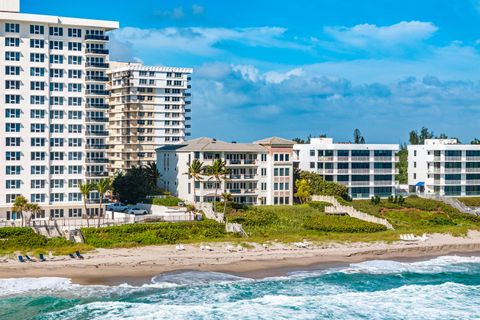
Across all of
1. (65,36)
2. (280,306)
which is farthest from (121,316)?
(65,36)

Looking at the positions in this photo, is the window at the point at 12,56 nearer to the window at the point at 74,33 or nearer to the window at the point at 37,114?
the window at the point at 37,114

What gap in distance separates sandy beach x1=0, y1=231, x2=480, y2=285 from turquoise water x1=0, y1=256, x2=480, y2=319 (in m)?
2.31

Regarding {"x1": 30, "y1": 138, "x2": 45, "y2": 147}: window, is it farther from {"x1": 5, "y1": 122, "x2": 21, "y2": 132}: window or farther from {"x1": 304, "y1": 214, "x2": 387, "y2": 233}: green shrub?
{"x1": 304, "y1": 214, "x2": 387, "y2": 233}: green shrub

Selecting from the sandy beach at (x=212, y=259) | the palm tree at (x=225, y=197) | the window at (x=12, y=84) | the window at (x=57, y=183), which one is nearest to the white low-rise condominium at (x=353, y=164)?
the palm tree at (x=225, y=197)

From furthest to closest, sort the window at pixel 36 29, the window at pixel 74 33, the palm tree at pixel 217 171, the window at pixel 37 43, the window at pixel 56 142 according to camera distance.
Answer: the palm tree at pixel 217 171, the window at pixel 74 33, the window at pixel 56 142, the window at pixel 37 43, the window at pixel 36 29

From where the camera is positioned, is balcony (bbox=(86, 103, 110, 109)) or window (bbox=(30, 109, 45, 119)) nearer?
window (bbox=(30, 109, 45, 119))

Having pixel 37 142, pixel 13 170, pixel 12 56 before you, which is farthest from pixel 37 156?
pixel 12 56

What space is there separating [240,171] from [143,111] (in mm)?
33170

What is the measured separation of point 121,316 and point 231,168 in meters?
46.1

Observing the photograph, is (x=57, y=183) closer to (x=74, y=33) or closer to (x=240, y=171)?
(x=74, y=33)

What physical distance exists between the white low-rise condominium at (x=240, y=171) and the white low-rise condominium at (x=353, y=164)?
35.0 feet

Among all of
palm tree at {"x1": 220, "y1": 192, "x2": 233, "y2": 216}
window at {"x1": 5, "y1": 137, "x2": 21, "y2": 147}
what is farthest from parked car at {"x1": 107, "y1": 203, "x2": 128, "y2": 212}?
window at {"x1": 5, "y1": 137, "x2": 21, "y2": 147}

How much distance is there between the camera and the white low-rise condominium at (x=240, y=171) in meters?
91.1

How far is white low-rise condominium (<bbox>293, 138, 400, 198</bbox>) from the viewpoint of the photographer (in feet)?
348
